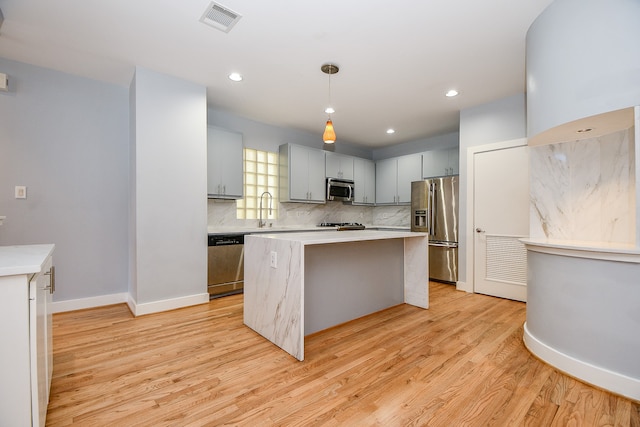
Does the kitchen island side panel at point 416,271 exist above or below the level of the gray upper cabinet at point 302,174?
below

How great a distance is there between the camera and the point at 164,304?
128 inches

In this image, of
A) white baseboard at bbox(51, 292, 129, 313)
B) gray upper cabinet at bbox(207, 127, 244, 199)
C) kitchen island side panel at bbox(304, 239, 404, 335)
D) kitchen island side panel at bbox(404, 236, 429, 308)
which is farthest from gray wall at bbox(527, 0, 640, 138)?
white baseboard at bbox(51, 292, 129, 313)

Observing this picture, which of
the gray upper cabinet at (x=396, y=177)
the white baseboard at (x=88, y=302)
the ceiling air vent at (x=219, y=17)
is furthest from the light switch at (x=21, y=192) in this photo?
the gray upper cabinet at (x=396, y=177)

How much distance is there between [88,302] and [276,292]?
8.07 ft

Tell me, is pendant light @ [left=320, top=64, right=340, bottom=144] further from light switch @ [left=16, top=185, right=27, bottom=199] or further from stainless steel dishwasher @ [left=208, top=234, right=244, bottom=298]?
light switch @ [left=16, top=185, right=27, bottom=199]

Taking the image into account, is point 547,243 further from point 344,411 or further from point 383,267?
point 344,411

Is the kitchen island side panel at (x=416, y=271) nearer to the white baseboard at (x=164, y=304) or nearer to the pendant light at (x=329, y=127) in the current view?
the pendant light at (x=329, y=127)

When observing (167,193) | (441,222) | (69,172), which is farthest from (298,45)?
(441,222)

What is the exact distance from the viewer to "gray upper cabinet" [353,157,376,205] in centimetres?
607

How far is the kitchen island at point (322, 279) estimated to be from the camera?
2.21m

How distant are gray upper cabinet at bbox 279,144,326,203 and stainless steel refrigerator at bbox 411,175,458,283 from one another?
1770mm

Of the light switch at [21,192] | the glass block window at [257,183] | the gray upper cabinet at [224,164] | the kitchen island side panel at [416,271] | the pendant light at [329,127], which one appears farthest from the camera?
the glass block window at [257,183]

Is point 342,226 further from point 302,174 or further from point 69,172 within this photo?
point 69,172

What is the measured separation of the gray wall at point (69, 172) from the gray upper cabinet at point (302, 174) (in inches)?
90.7
